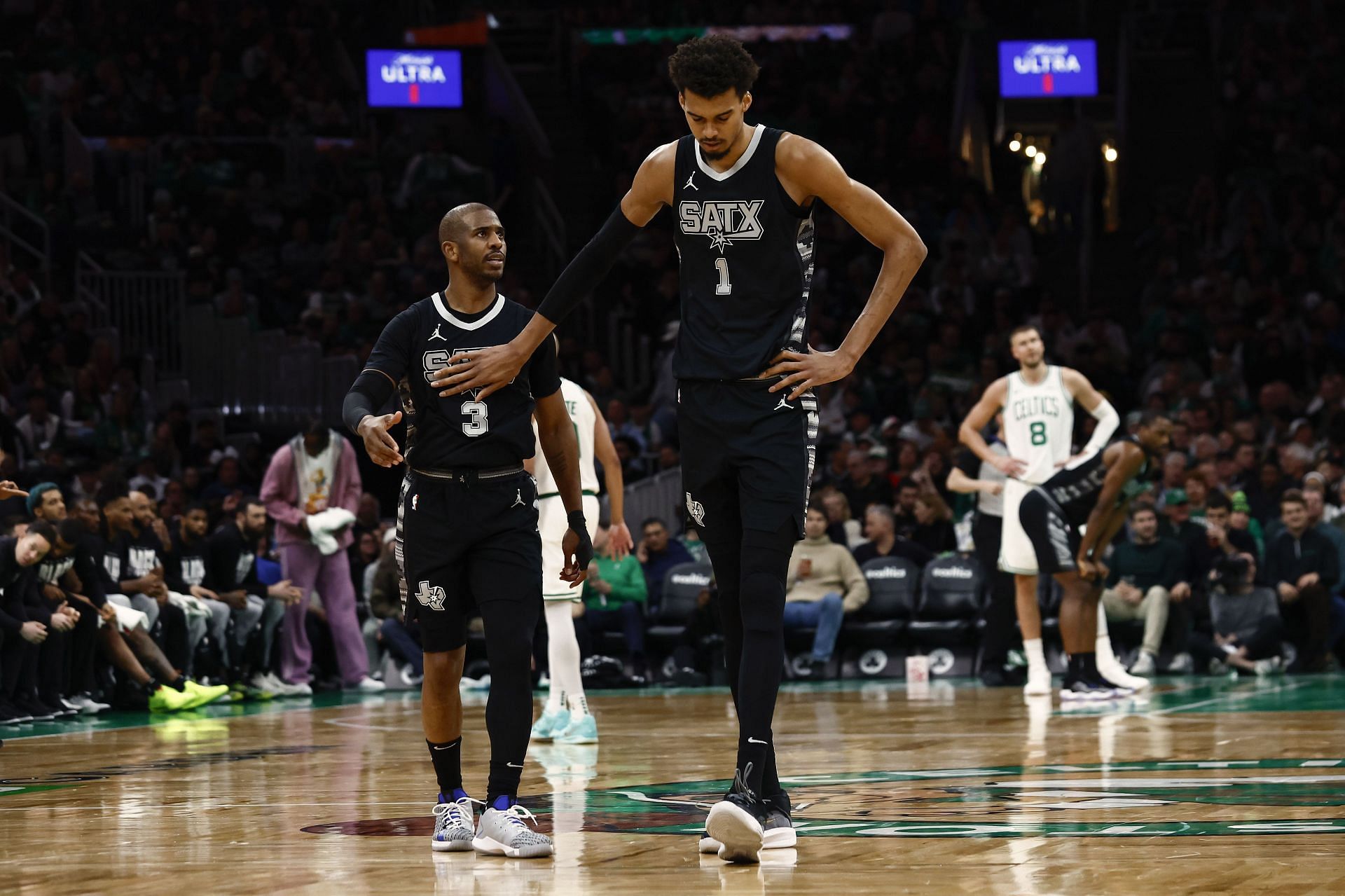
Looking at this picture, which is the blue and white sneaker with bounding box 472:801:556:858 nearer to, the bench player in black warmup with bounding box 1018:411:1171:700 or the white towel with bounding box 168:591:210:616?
the bench player in black warmup with bounding box 1018:411:1171:700

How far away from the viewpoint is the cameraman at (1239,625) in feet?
45.3

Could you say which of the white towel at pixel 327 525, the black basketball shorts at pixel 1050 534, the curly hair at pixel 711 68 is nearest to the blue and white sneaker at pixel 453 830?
the curly hair at pixel 711 68

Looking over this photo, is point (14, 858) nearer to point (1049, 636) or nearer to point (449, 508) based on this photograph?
point (449, 508)

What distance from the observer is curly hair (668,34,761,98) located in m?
5.06

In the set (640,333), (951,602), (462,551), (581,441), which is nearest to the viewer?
(462,551)

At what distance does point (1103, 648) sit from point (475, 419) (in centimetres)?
724

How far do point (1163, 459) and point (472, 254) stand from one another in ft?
37.5

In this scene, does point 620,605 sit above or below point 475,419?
below

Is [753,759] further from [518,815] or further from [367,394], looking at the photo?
[367,394]

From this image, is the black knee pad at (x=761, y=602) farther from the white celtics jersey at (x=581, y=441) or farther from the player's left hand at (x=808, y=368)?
the white celtics jersey at (x=581, y=441)

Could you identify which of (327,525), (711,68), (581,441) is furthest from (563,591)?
(327,525)

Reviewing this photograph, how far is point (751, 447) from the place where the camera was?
5145 millimetres

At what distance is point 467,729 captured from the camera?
973 cm

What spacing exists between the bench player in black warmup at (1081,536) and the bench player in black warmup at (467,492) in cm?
582
